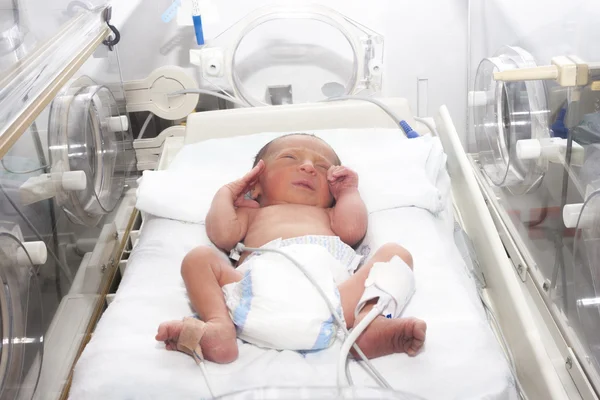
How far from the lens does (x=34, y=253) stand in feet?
4.16

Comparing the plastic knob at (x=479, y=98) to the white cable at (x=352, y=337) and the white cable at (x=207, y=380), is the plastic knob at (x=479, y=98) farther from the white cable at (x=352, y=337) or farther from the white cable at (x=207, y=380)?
the white cable at (x=207, y=380)

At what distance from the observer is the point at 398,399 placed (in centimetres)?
73

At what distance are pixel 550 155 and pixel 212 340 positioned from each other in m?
0.86

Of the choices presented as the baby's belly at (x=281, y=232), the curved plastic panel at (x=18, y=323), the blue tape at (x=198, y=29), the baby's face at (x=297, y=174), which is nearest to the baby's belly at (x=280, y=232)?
the baby's belly at (x=281, y=232)

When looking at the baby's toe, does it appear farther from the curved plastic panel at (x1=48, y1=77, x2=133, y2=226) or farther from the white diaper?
the curved plastic panel at (x1=48, y1=77, x2=133, y2=226)

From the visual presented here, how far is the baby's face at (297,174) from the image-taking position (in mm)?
1588

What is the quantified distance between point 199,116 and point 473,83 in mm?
920

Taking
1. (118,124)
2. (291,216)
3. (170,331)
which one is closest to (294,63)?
(118,124)

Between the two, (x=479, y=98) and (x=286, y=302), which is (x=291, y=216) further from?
(x=479, y=98)

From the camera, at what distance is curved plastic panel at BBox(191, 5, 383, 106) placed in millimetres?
2162

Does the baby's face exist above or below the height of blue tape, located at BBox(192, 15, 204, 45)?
below

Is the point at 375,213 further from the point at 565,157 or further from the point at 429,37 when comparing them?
the point at 429,37

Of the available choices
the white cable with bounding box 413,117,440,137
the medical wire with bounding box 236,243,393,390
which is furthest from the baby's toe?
the white cable with bounding box 413,117,440,137

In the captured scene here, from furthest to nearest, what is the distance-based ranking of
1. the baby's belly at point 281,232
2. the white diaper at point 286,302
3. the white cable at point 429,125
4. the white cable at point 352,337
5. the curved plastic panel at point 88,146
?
the white cable at point 429,125 < the curved plastic panel at point 88,146 < the baby's belly at point 281,232 < the white diaper at point 286,302 < the white cable at point 352,337
